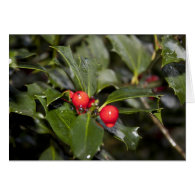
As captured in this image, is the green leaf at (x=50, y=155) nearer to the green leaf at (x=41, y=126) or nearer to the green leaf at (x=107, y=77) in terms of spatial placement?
the green leaf at (x=41, y=126)

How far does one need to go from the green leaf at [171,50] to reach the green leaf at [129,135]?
0.34m

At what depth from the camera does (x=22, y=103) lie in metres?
1.16

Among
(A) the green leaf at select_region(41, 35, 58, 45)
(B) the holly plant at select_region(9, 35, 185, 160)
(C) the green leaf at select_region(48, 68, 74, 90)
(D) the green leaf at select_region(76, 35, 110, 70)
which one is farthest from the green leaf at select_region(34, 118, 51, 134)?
(D) the green leaf at select_region(76, 35, 110, 70)

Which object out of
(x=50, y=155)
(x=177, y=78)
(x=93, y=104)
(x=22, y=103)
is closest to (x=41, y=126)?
(x=22, y=103)

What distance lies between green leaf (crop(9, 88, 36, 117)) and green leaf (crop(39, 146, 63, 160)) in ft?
1.35

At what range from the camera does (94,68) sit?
3.79ft

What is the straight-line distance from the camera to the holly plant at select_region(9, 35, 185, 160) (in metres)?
0.96

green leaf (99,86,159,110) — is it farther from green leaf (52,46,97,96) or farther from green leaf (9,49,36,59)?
green leaf (9,49,36,59)

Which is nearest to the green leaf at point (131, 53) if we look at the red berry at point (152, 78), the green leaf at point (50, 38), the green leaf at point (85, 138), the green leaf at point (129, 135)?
the red berry at point (152, 78)

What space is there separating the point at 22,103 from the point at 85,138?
441mm

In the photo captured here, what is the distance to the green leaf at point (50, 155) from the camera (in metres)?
1.46

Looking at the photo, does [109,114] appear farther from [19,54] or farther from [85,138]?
[19,54]

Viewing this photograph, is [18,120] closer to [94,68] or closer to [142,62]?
[94,68]
